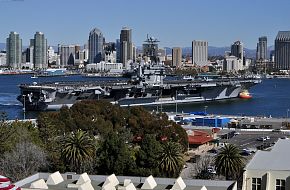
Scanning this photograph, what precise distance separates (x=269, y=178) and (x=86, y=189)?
5331 millimetres

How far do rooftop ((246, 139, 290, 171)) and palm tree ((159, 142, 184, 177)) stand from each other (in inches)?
211

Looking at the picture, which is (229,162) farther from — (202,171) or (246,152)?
(246,152)

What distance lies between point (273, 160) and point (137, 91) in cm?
5209

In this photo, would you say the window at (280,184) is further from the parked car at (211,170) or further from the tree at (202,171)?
the parked car at (211,170)

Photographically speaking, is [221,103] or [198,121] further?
[221,103]

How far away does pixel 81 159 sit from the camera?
2330 centimetres

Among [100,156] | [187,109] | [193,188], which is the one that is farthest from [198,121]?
[193,188]

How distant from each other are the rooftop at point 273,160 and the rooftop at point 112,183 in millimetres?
946

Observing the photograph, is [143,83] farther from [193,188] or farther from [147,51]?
[193,188]

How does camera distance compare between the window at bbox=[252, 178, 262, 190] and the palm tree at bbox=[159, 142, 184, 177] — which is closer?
the window at bbox=[252, 178, 262, 190]

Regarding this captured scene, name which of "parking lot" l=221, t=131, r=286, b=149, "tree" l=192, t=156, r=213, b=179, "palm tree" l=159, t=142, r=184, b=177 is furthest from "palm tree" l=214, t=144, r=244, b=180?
"parking lot" l=221, t=131, r=286, b=149

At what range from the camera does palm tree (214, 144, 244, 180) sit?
2188 centimetres

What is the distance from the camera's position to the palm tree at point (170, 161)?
23.0m

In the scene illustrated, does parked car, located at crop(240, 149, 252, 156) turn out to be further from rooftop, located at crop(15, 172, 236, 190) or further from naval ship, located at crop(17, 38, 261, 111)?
naval ship, located at crop(17, 38, 261, 111)
